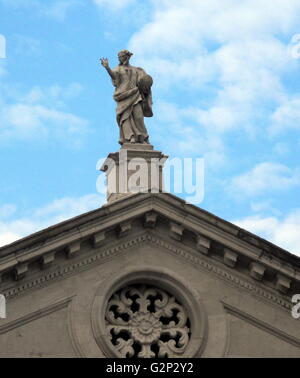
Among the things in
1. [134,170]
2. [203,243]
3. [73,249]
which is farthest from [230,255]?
[73,249]

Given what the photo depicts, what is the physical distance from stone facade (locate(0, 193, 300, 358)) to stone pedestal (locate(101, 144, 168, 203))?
111 centimetres

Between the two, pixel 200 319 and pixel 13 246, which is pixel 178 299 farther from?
pixel 13 246

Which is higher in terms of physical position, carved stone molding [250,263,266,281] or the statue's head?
the statue's head

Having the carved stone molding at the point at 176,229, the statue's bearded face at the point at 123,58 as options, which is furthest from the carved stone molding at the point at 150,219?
the statue's bearded face at the point at 123,58

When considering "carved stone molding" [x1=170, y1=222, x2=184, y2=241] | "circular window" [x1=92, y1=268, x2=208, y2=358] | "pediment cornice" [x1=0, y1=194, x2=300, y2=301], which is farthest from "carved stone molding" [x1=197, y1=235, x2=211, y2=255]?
"circular window" [x1=92, y1=268, x2=208, y2=358]

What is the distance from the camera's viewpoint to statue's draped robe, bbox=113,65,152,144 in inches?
1307

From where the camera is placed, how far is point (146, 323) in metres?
30.6

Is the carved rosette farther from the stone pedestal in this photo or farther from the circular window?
the stone pedestal

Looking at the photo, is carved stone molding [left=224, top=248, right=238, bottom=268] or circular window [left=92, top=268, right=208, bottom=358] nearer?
circular window [left=92, top=268, right=208, bottom=358]

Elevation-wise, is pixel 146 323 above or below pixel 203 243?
below

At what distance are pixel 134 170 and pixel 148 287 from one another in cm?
296

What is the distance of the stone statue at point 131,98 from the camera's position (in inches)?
1307

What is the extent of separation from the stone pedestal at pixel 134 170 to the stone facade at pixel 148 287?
1108 millimetres

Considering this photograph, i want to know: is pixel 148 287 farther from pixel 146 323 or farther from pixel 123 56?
pixel 123 56
